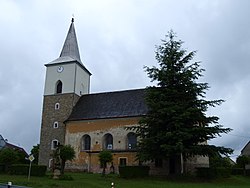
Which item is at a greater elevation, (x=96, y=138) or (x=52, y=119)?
(x=52, y=119)

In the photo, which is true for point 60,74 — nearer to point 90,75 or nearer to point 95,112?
point 90,75

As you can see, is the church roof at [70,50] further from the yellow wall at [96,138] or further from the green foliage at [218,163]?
the green foliage at [218,163]

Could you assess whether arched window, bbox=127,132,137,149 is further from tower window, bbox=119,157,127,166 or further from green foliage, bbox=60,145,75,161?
green foliage, bbox=60,145,75,161

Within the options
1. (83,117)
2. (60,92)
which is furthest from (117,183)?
(60,92)

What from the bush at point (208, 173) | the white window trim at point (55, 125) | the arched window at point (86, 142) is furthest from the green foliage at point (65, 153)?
the white window trim at point (55, 125)

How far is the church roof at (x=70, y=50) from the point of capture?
1858 inches

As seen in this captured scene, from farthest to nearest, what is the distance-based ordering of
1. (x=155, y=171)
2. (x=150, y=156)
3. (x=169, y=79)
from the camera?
(x=155, y=171), (x=169, y=79), (x=150, y=156)

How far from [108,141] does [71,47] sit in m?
17.0

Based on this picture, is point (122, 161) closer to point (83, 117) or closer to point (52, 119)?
point (83, 117)

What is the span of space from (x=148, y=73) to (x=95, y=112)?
506 inches

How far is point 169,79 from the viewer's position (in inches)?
1226

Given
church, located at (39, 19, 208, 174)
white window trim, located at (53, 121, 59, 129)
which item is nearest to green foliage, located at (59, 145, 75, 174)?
church, located at (39, 19, 208, 174)

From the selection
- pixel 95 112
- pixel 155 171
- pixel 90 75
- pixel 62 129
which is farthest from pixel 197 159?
pixel 90 75

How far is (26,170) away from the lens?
31.5 metres
